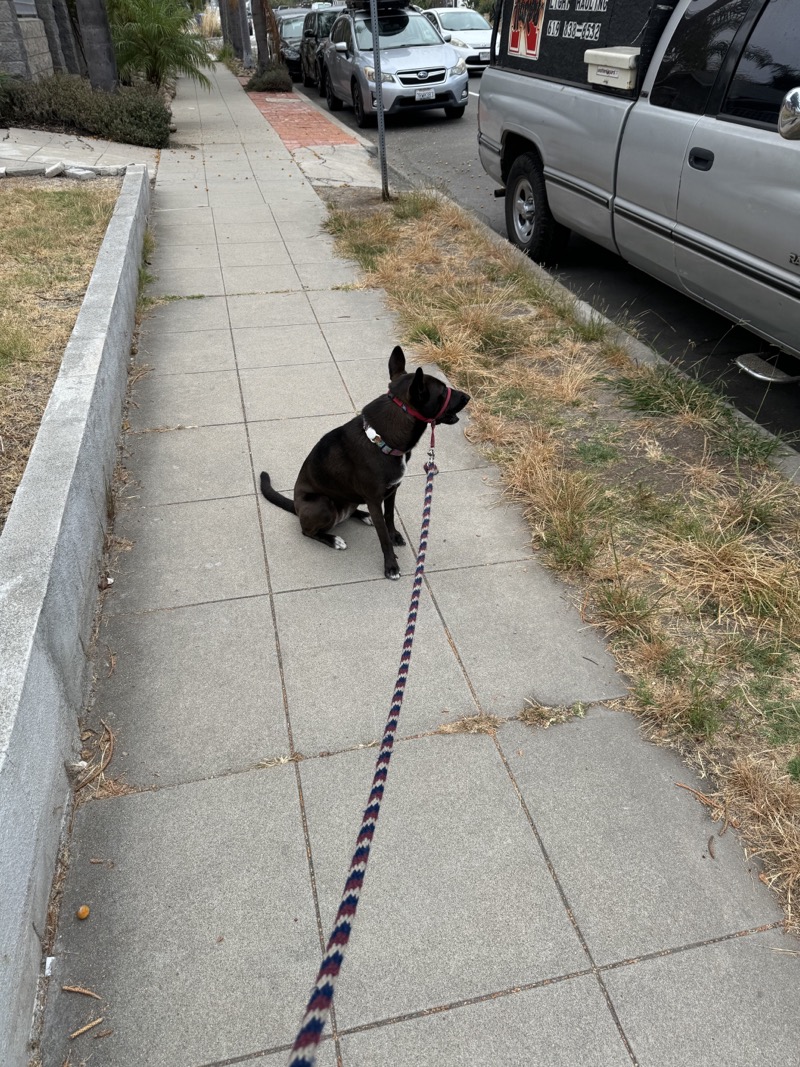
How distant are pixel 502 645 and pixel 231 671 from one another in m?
1.12

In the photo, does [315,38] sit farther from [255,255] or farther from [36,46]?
[255,255]

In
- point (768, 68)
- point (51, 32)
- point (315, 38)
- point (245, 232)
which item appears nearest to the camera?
point (768, 68)

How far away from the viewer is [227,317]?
21.1ft

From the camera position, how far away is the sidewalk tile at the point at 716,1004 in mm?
1882

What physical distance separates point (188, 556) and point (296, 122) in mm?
14954

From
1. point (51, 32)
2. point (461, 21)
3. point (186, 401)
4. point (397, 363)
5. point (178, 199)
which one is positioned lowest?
point (178, 199)

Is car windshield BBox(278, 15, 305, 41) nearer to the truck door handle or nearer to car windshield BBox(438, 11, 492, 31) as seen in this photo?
car windshield BBox(438, 11, 492, 31)

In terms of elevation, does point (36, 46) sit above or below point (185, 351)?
above

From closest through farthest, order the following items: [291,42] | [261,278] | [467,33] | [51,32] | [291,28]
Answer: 1. [261,278]
2. [51,32]
3. [467,33]
4. [291,42]
5. [291,28]

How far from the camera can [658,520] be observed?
3.80 metres

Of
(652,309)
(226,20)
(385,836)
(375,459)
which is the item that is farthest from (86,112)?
(226,20)

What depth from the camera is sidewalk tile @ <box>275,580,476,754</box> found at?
2797mm

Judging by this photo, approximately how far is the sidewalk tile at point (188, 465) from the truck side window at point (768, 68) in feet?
11.3

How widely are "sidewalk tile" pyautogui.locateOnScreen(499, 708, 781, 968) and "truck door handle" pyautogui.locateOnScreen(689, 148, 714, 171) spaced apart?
345 centimetres
